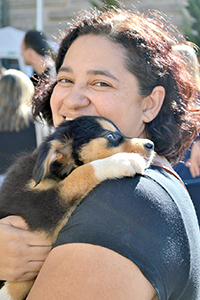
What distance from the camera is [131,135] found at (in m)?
2.17

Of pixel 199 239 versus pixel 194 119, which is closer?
pixel 199 239

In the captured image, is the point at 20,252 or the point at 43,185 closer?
the point at 20,252

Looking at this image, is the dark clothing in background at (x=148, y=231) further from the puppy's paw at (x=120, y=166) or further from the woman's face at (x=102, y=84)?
the woman's face at (x=102, y=84)

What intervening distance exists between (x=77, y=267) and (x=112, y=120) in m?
1.06

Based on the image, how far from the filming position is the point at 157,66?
6.56 feet

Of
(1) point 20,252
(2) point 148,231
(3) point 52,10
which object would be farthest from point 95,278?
(3) point 52,10

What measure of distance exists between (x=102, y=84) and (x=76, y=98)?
0.18 m

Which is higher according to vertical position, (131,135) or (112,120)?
(112,120)

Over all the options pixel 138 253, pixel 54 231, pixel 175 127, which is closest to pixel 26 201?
pixel 54 231

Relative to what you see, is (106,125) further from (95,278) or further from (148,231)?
(95,278)

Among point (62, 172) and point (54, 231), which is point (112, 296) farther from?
point (62, 172)

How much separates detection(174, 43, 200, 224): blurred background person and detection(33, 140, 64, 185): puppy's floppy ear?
150 centimetres

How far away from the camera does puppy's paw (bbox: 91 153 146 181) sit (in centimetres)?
159

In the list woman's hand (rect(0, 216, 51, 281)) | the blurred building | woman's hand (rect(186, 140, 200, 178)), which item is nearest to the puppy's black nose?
woman's hand (rect(0, 216, 51, 281))
